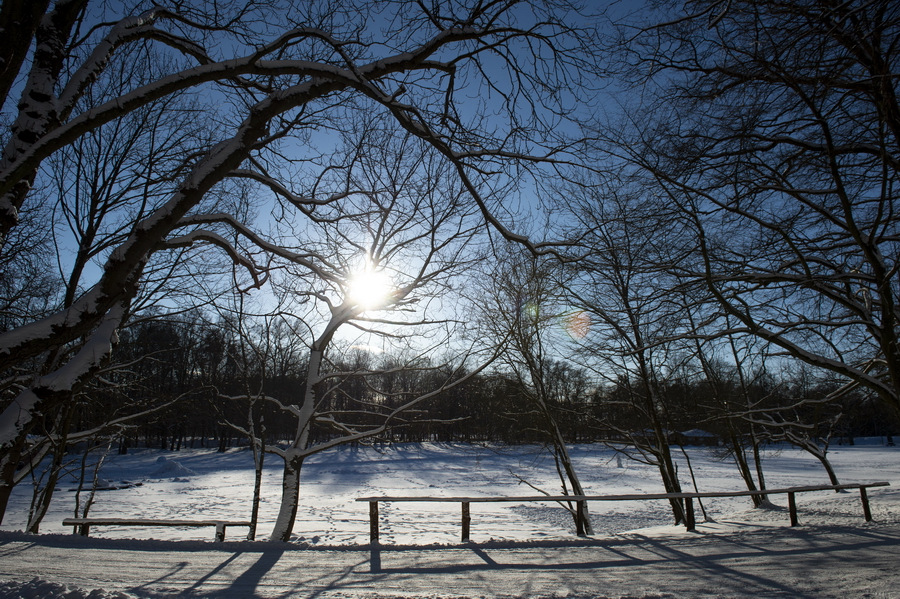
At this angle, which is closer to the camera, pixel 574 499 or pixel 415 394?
pixel 574 499

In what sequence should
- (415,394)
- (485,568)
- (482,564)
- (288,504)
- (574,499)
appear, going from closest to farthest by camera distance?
(485,568) < (482,564) < (574,499) < (288,504) < (415,394)

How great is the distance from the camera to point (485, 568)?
19.0ft

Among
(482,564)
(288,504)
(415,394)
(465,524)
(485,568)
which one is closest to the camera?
(485,568)

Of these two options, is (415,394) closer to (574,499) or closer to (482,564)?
(574,499)

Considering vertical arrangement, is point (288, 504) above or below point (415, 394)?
below

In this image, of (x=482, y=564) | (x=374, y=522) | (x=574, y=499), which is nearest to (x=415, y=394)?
(x=374, y=522)

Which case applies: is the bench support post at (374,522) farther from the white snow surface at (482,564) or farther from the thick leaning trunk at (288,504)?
the thick leaning trunk at (288,504)

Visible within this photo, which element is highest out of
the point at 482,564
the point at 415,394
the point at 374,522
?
the point at 415,394

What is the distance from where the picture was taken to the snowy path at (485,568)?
4.84m

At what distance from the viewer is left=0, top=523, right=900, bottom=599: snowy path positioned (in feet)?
15.9

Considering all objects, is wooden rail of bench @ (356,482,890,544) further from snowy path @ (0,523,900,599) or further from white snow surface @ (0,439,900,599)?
snowy path @ (0,523,900,599)

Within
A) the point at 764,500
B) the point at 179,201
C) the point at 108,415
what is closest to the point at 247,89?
the point at 179,201

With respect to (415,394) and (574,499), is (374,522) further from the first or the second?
(574,499)

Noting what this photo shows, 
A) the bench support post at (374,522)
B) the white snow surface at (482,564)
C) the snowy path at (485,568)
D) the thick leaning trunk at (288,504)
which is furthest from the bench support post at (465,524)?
the thick leaning trunk at (288,504)
